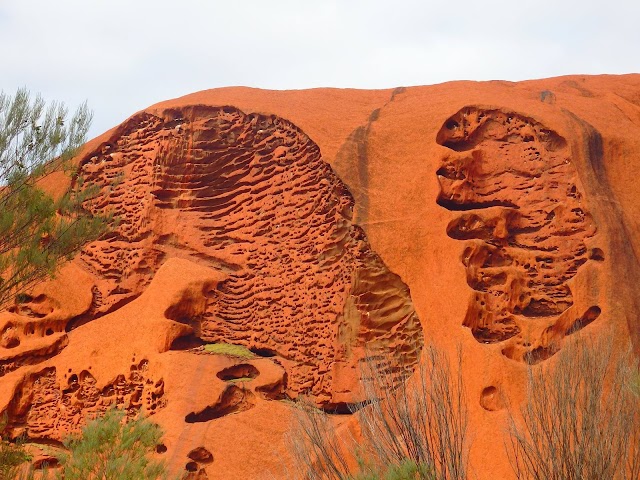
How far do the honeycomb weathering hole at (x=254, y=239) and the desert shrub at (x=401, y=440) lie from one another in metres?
2.59

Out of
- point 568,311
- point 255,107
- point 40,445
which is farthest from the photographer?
point 255,107

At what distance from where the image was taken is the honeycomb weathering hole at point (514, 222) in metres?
12.5

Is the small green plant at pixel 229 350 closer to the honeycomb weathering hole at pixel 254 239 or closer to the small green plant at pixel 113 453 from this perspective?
the honeycomb weathering hole at pixel 254 239

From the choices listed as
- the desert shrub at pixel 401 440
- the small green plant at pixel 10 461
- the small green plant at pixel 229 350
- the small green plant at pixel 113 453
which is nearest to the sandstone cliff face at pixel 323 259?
the small green plant at pixel 229 350

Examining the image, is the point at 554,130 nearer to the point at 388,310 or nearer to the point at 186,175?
the point at 388,310

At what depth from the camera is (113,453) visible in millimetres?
Answer: 11266

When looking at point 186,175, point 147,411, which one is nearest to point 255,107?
point 186,175

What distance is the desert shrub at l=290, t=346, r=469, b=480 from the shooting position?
8969 mm

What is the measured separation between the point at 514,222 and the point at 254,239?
445cm

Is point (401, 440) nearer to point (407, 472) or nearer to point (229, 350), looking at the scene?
point (407, 472)

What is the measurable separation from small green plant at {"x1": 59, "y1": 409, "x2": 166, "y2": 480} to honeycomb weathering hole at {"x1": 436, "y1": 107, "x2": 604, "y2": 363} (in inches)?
182

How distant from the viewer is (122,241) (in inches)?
637

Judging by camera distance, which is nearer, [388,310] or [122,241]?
[388,310]

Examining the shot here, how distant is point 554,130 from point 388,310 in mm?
3692
